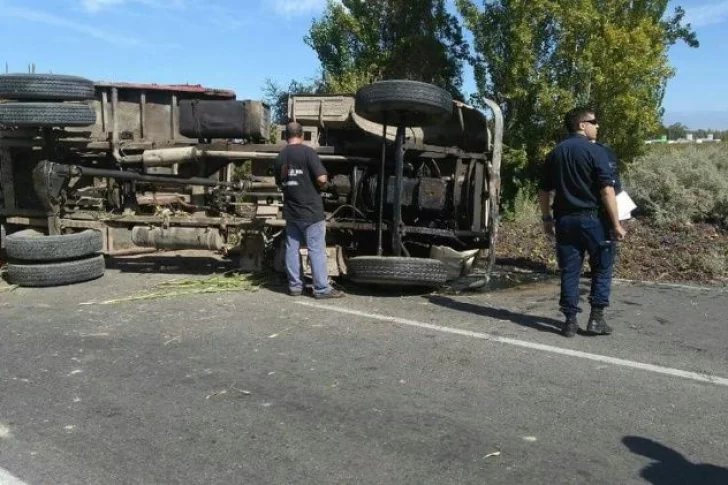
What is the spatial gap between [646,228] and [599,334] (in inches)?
229

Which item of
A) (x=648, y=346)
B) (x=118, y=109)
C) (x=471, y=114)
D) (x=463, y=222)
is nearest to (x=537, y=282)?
(x=463, y=222)

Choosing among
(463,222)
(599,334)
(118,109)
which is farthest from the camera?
(118,109)

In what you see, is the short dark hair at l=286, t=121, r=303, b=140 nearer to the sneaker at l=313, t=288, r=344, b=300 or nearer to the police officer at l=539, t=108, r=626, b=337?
the sneaker at l=313, t=288, r=344, b=300

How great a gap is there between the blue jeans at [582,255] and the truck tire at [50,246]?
16.9 ft

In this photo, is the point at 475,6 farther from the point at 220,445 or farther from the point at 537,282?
the point at 220,445

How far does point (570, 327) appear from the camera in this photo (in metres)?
5.80

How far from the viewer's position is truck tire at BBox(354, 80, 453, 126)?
684 centimetres

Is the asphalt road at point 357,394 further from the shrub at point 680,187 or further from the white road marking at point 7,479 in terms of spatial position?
the shrub at point 680,187

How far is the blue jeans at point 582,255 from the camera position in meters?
5.79

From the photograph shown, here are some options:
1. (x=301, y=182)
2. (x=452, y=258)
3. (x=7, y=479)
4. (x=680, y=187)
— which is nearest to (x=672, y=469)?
(x=7, y=479)

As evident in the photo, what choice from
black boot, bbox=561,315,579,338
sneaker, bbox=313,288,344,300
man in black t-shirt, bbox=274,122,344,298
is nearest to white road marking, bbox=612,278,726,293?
black boot, bbox=561,315,579,338

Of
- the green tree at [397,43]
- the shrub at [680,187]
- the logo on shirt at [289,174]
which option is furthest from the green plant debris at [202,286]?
the green tree at [397,43]

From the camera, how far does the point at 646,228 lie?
436 inches

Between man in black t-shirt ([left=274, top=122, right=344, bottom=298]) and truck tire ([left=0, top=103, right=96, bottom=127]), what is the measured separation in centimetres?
246
